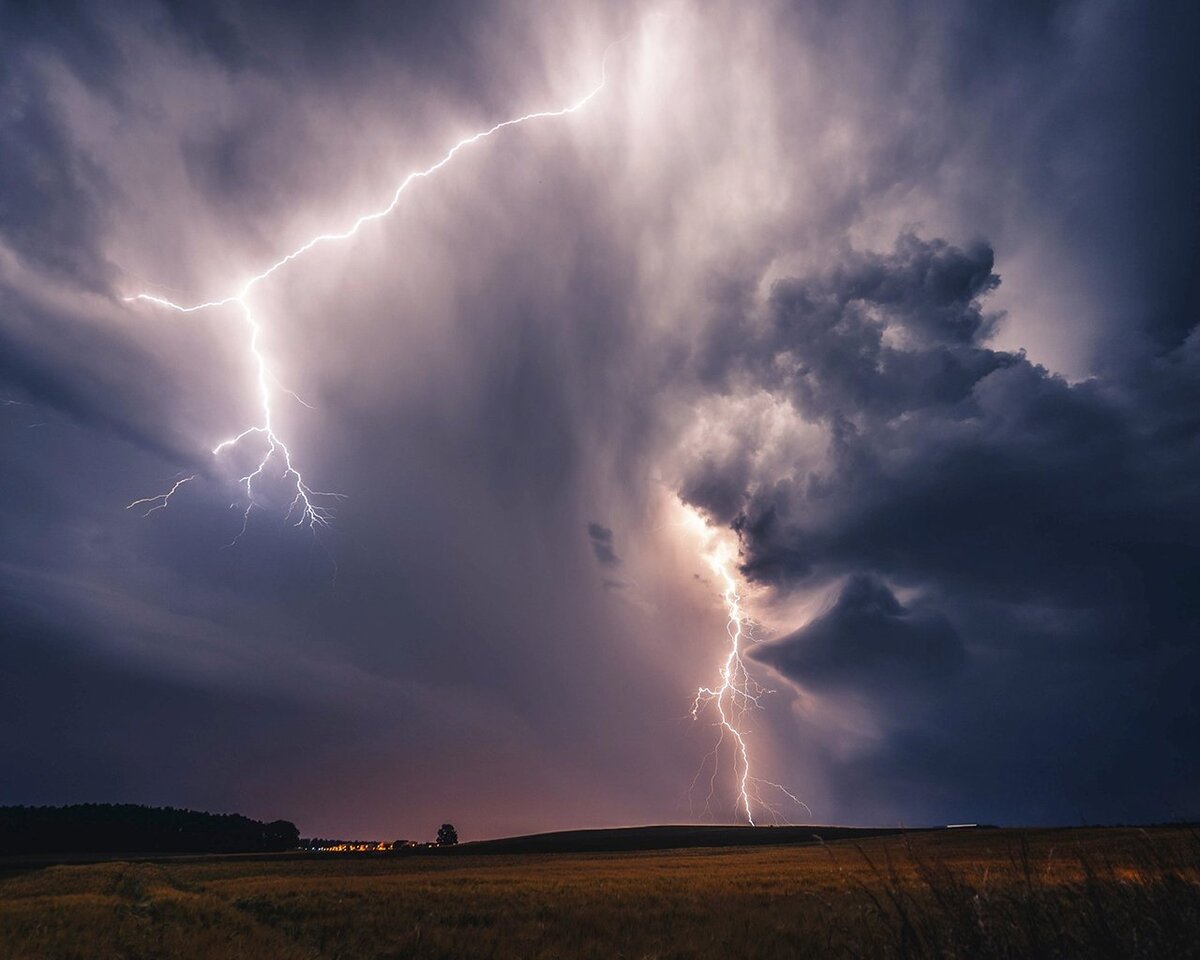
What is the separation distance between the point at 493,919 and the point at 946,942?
524 inches

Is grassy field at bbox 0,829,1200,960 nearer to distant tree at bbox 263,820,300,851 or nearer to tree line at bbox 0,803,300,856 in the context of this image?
tree line at bbox 0,803,300,856

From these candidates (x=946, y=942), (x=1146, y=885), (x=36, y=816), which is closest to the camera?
(x=946, y=942)

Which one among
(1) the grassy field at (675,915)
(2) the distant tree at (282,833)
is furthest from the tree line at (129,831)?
(1) the grassy field at (675,915)

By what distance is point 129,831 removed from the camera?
91.1 metres

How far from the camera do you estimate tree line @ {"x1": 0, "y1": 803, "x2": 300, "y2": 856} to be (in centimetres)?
7788

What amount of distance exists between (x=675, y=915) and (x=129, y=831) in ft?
364

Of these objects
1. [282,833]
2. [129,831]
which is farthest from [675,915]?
[282,833]

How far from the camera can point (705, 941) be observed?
10375 millimetres

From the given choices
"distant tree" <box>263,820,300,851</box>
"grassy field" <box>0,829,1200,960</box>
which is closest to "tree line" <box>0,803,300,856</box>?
"distant tree" <box>263,820,300,851</box>

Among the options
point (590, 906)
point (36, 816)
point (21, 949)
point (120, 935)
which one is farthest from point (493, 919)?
point (36, 816)

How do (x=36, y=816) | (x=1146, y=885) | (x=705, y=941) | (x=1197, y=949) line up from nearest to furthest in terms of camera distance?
(x=1197, y=949)
(x=1146, y=885)
(x=705, y=941)
(x=36, y=816)

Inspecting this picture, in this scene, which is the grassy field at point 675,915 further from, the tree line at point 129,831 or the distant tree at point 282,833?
the distant tree at point 282,833

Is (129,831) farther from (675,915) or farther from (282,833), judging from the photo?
(675,915)

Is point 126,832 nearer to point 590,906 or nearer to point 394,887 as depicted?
point 394,887
